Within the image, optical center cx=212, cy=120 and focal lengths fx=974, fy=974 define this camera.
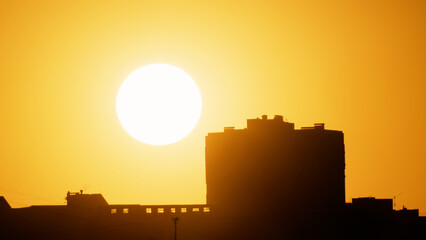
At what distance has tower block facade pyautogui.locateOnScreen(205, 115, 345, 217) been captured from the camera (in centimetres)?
15475

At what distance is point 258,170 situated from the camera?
156 m

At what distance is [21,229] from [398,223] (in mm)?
59372

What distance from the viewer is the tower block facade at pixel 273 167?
15475 cm

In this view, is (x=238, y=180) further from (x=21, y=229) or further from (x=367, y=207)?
(x=21, y=229)

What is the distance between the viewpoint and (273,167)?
15650cm

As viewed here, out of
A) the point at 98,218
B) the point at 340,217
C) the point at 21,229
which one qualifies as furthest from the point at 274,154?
the point at 21,229

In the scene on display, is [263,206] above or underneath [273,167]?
underneath

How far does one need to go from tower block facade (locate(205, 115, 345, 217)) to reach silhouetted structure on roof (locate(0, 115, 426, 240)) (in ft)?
0.52

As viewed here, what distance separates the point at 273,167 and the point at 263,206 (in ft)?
24.2

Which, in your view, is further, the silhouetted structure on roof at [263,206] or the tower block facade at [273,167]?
the tower block facade at [273,167]

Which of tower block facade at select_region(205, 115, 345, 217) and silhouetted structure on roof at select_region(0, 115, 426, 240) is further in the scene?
tower block facade at select_region(205, 115, 345, 217)

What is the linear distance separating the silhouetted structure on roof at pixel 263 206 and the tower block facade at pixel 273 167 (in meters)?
0.16

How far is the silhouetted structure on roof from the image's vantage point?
141125 mm

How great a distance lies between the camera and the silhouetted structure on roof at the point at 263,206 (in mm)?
141125
